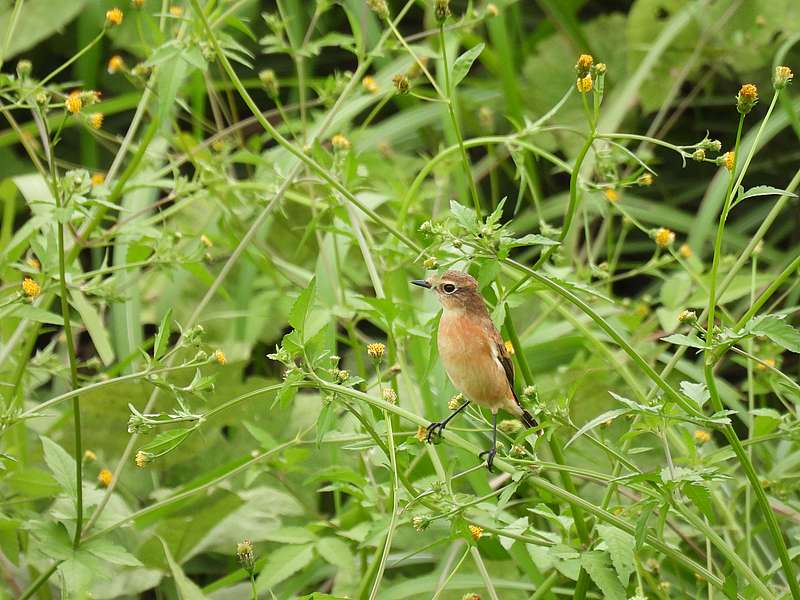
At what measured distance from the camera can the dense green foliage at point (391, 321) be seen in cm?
185

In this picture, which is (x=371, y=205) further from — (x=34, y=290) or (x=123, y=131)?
(x=123, y=131)

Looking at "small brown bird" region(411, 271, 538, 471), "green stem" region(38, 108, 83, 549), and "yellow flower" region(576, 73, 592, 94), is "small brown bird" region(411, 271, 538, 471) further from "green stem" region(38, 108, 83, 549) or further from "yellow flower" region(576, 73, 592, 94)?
"green stem" region(38, 108, 83, 549)

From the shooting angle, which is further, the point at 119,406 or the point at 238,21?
the point at 119,406

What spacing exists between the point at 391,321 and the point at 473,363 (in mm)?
212

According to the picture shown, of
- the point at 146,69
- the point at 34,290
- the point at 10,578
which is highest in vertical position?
the point at 146,69

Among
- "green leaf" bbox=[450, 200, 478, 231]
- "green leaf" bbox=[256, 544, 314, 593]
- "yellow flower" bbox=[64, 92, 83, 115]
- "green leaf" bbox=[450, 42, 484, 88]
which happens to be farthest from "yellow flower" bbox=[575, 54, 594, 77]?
"green leaf" bbox=[256, 544, 314, 593]

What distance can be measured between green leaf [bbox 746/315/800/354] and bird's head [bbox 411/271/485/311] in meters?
0.64

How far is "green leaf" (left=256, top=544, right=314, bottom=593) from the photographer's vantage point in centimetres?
237

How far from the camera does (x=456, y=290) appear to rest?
2.18m

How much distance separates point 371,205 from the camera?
317 centimetres

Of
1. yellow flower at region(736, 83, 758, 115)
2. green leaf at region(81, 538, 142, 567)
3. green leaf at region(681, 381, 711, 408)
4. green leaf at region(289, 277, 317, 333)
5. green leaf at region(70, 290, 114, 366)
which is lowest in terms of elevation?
green leaf at region(81, 538, 142, 567)

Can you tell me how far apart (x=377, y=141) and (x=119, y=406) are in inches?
58.6

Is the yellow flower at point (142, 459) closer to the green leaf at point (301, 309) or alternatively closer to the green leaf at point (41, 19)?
the green leaf at point (301, 309)

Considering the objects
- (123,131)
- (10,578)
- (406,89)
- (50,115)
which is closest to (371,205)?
(406,89)
